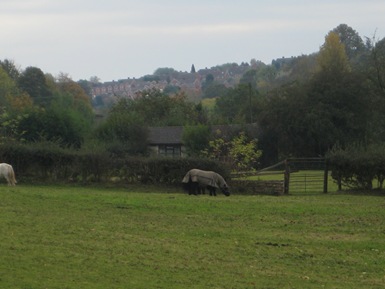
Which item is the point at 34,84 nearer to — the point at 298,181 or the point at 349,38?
the point at 349,38

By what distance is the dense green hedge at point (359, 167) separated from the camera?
127 ft

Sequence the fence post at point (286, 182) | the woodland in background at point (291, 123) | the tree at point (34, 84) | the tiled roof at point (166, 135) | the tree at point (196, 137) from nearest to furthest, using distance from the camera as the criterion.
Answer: the fence post at point (286, 182), the woodland in background at point (291, 123), the tree at point (196, 137), the tiled roof at point (166, 135), the tree at point (34, 84)

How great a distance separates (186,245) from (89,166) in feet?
80.4

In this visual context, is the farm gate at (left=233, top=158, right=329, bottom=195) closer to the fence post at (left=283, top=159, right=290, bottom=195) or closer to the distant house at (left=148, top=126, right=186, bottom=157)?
the fence post at (left=283, top=159, right=290, bottom=195)

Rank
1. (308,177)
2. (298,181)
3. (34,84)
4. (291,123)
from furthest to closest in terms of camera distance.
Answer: (34,84) < (291,123) < (308,177) < (298,181)

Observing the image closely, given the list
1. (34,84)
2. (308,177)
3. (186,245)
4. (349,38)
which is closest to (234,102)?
(34,84)

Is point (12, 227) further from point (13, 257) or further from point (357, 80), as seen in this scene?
point (357, 80)

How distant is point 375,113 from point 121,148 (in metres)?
24.5

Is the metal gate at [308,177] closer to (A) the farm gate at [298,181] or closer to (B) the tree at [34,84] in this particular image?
(A) the farm gate at [298,181]

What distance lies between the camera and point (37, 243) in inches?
656

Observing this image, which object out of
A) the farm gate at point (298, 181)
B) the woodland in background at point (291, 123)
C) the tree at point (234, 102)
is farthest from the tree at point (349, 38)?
the farm gate at point (298, 181)

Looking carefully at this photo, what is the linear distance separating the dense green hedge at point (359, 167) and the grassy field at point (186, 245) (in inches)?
386

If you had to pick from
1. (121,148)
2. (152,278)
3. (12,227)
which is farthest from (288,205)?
(121,148)

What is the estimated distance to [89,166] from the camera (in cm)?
4188
